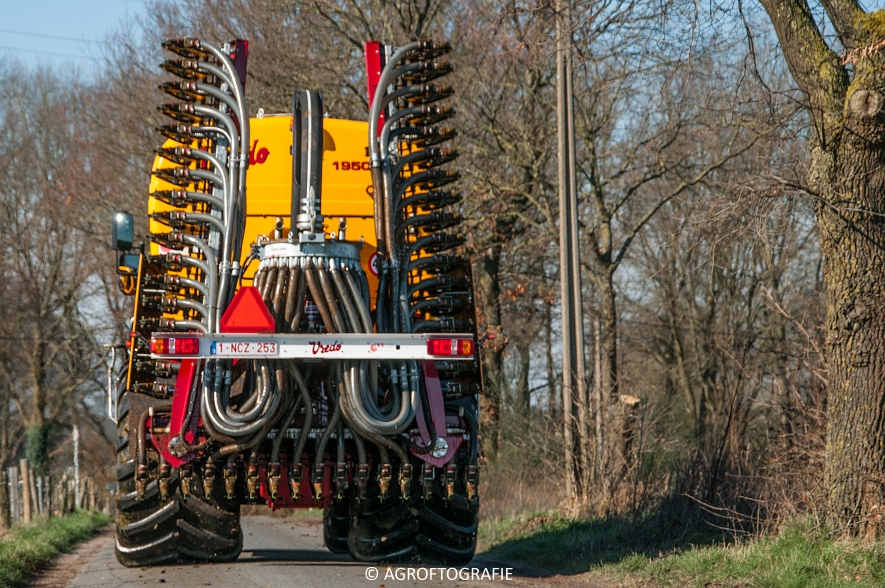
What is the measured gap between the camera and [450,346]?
326 inches

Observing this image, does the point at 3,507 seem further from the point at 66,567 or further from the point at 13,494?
the point at 66,567

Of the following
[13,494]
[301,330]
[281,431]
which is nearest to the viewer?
[281,431]

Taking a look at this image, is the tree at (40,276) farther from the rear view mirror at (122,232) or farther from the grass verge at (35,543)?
the rear view mirror at (122,232)

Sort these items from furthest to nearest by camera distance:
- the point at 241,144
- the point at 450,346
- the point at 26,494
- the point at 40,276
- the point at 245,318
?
1. the point at 40,276
2. the point at 26,494
3. the point at 241,144
4. the point at 450,346
5. the point at 245,318

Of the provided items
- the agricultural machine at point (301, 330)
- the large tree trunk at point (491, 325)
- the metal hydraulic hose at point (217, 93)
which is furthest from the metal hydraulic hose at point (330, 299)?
the large tree trunk at point (491, 325)

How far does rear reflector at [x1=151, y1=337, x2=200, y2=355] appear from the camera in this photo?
798 cm

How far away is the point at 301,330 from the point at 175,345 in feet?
3.29

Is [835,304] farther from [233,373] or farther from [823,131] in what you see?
[233,373]

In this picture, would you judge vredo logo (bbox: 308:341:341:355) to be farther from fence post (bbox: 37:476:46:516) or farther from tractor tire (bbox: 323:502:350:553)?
fence post (bbox: 37:476:46:516)

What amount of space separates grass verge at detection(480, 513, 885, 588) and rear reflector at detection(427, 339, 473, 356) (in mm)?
2395

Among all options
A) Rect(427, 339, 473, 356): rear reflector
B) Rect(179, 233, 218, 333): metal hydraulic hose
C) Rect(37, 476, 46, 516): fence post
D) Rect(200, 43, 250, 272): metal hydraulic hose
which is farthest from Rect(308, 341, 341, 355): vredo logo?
Rect(37, 476, 46, 516): fence post

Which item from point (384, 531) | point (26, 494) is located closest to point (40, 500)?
point (26, 494)

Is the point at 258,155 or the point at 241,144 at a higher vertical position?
the point at 258,155

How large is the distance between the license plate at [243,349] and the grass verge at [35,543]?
3.40 metres
